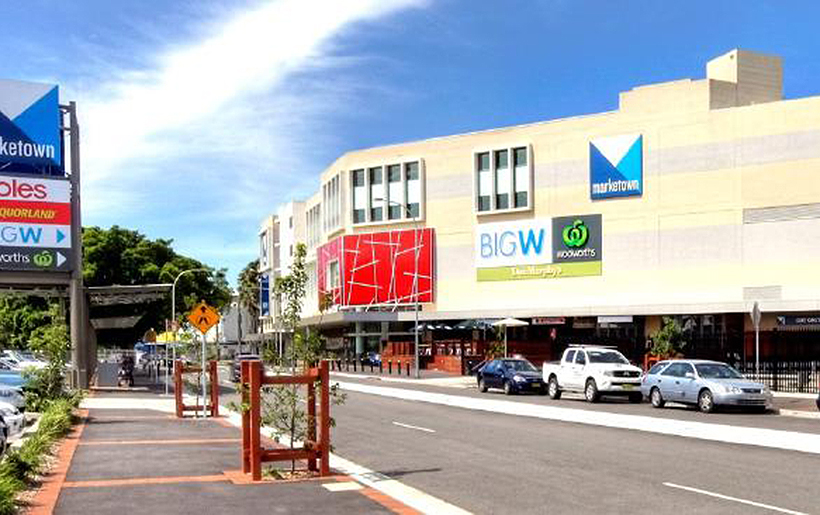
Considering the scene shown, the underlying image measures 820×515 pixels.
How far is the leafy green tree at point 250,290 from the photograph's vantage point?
125 m

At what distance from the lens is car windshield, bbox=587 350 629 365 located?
31.2 meters

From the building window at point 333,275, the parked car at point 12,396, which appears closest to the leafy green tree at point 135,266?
the building window at point 333,275

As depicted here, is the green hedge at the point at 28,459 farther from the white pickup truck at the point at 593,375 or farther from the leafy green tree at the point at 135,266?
the leafy green tree at the point at 135,266

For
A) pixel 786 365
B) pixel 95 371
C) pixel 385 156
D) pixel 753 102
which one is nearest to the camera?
pixel 786 365

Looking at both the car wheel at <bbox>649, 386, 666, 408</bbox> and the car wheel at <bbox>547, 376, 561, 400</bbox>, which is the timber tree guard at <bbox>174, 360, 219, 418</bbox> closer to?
the car wheel at <bbox>547, 376, 561, 400</bbox>

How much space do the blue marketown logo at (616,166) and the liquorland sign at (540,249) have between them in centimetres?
206

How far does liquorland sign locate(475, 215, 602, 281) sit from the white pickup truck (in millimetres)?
27891

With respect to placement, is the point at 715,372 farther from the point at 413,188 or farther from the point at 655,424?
the point at 413,188

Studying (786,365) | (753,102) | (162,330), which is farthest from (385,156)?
(786,365)

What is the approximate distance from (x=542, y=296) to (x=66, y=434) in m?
46.3

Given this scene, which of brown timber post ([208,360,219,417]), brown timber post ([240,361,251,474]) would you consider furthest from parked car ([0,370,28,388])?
brown timber post ([240,361,251,474])

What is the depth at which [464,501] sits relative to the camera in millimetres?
11133

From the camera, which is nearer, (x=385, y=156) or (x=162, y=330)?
(x=162, y=330)

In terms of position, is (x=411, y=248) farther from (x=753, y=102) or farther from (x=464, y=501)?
(x=464, y=501)
